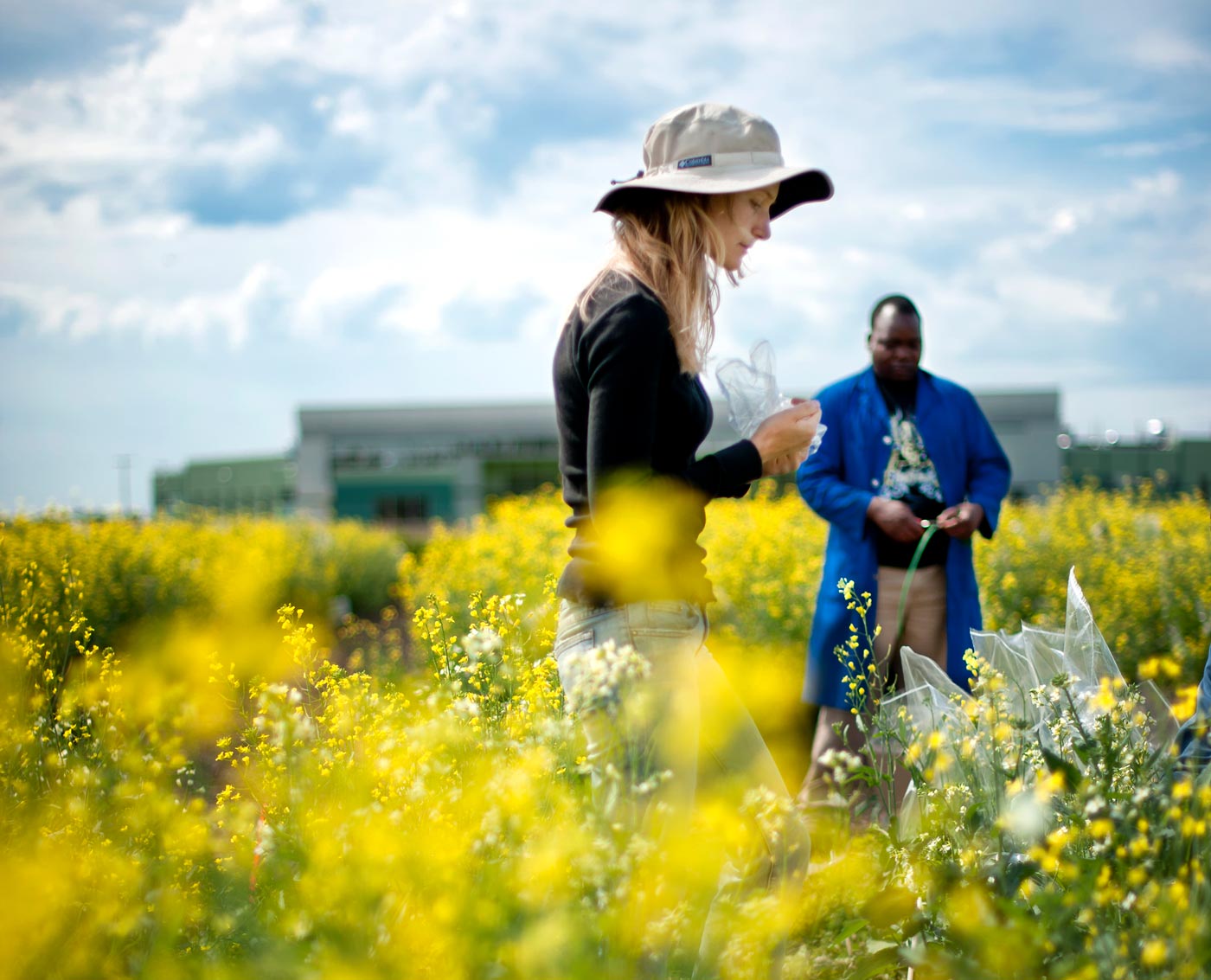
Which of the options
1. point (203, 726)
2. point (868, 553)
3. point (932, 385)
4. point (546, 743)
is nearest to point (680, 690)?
point (546, 743)

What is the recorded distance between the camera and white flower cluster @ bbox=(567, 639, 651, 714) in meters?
1.53

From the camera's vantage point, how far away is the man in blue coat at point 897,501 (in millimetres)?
3605

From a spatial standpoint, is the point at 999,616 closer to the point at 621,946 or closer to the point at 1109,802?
the point at 1109,802

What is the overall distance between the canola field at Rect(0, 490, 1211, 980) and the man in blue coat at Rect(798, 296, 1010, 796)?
1.21 meters

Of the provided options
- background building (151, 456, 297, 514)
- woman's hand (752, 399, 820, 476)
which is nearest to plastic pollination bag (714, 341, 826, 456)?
woman's hand (752, 399, 820, 476)

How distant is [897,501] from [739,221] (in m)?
1.95

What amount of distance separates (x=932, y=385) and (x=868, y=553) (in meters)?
0.70

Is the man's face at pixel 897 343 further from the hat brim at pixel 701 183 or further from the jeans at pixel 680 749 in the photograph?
the jeans at pixel 680 749

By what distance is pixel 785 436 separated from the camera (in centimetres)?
199

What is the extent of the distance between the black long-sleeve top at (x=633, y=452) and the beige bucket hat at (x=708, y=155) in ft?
0.75

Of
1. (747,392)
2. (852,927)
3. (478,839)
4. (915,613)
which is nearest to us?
(478,839)

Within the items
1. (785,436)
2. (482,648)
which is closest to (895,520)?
(785,436)

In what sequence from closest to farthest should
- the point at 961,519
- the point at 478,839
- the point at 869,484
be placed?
the point at 478,839
the point at 961,519
the point at 869,484

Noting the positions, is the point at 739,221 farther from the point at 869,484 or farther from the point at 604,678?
the point at 869,484
